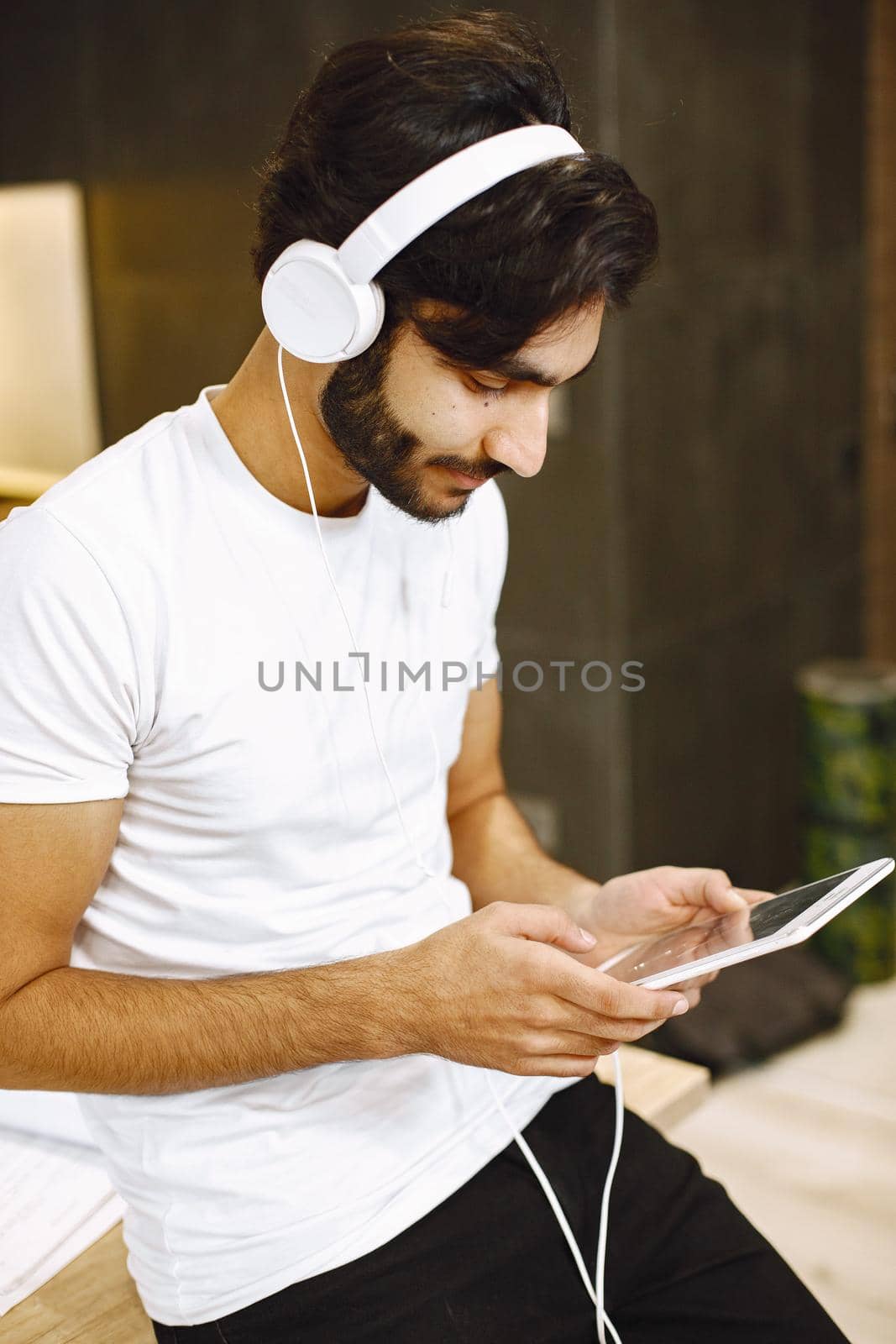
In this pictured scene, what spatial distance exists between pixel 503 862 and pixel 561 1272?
1.39ft

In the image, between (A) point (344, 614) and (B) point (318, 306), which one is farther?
(A) point (344, 614)

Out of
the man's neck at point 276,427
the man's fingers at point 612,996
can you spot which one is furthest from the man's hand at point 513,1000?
the man's neck at point 276,427

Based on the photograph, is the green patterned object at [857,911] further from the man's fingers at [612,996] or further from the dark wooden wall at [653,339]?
the man's fingers at [612,996]

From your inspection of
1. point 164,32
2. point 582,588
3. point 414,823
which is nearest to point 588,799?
point 582,588

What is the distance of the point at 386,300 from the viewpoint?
1034 mm

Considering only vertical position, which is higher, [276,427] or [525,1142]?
[276,427]

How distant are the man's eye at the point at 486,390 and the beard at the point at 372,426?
0.21 feet

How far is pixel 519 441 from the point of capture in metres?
1.08

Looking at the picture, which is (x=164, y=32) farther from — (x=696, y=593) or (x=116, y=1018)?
(x=116, y=1018)

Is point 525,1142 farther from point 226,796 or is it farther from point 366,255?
point 366,255

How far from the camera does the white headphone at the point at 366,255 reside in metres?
0.96

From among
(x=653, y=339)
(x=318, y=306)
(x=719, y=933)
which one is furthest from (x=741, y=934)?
(x=653, y=339)

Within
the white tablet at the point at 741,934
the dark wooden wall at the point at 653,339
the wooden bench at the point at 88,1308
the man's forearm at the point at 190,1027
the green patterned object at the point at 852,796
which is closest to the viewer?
the white tablet at the point at 741,934

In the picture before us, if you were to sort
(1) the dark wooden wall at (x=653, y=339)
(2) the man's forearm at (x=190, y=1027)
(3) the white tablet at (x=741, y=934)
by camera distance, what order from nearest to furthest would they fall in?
(3) the white tablet at (x=741, y=934)
(2) the man's forearm at (x=190, y=1027)
(1) the dark wooden wall at (x=653, y=339)
